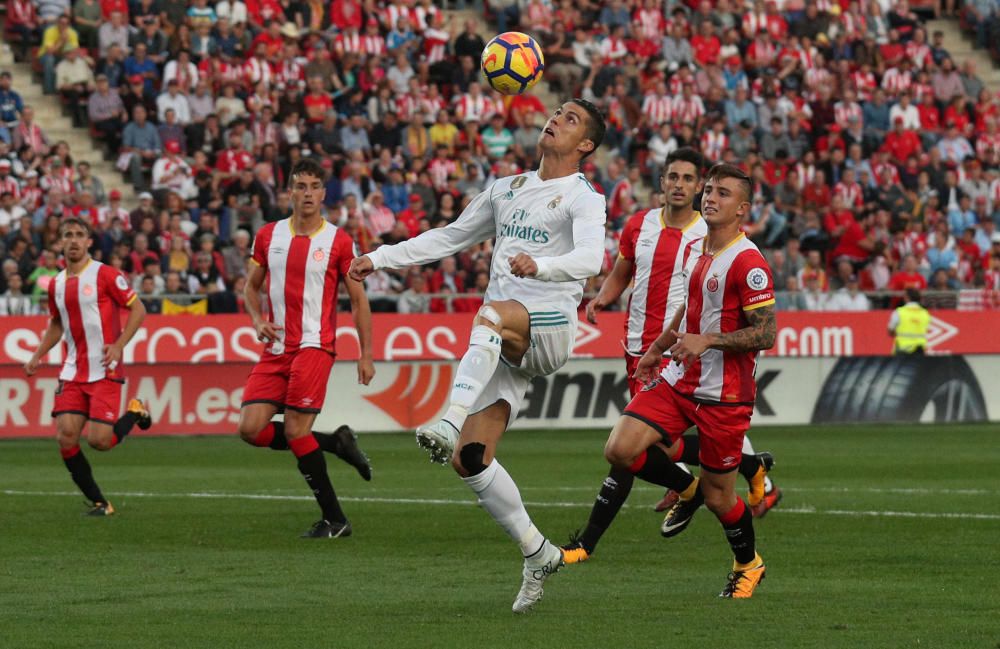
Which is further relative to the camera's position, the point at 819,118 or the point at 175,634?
the point at 819,118

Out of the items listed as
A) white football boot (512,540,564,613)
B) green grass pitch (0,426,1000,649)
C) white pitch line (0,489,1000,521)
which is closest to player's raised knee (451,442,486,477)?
white football boot (512,540,564,613)

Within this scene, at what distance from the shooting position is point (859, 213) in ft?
100

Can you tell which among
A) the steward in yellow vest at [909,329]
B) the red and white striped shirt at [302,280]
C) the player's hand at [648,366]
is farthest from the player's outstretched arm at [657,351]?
the steward in yellow vest at [909,329]

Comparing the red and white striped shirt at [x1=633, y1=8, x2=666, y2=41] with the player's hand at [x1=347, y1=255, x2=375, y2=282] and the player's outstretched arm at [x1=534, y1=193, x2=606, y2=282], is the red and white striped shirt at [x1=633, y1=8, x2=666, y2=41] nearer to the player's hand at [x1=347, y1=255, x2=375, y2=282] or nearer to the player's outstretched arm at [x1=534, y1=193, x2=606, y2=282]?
the player's outstretched arm at [x1=534, y1=193, x2=606, y2=282]

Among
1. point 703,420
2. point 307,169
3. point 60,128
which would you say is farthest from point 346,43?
point 703,420

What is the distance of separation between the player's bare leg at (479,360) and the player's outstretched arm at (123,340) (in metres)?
5.39

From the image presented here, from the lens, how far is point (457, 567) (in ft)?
32.0

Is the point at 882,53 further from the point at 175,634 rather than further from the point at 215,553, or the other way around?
the point at 175,634

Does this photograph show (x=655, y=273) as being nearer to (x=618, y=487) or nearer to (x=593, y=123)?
(x=618, y=487)

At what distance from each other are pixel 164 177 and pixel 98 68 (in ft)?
7.83

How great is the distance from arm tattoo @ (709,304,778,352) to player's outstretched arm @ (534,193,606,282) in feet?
2.23

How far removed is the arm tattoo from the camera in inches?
324

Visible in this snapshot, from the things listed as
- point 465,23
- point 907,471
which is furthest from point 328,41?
point 907,471

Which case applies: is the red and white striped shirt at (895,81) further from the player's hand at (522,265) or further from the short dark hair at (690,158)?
the player's hand at (522,265)
